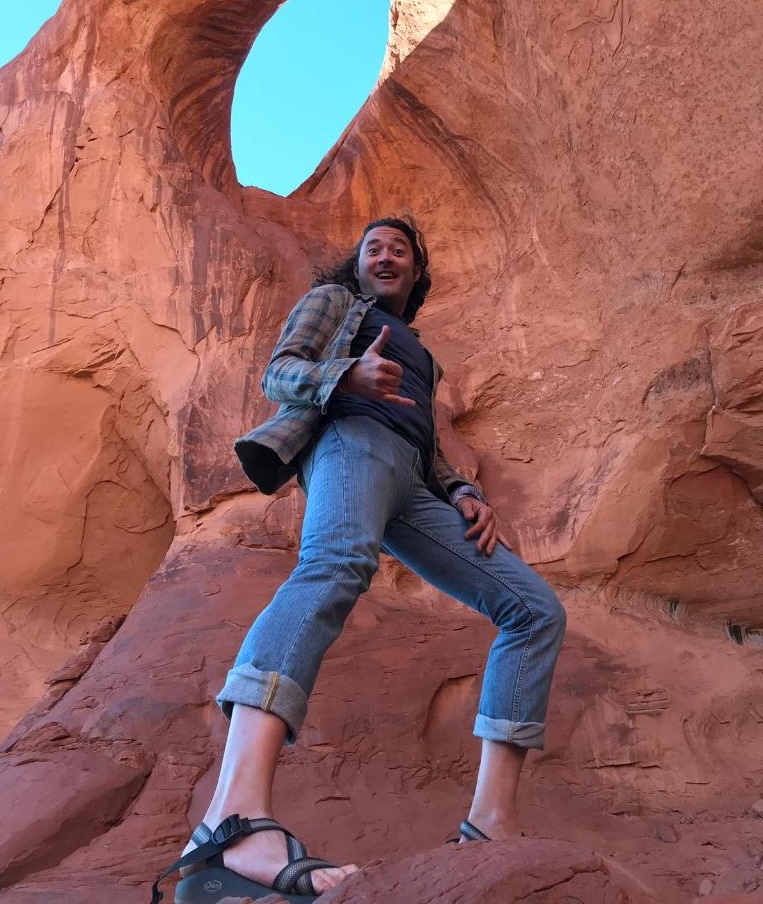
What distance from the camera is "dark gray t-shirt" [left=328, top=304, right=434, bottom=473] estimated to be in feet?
6.49

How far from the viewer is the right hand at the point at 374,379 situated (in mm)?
1782

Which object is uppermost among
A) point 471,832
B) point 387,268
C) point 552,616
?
point 387,268

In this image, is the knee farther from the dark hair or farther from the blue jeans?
the dark hair

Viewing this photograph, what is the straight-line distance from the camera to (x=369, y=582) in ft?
5.82

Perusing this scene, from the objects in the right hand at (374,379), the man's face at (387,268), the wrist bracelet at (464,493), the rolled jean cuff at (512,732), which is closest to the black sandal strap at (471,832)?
the rolled jean cuff at (512,732)

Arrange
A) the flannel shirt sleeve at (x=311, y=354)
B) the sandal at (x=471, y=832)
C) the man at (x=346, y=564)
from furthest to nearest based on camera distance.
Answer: the flannel shirt sleeve at (x=311, y=354), the sandal at (x=471, y=832), the man at (x=346, y=564)

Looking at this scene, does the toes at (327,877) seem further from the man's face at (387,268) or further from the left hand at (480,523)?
the man's face at (387,268)

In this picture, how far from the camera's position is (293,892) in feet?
4.54

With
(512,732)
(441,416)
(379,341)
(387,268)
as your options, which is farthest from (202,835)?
(441,416)

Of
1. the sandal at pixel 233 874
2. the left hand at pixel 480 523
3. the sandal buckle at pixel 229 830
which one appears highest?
the left hand at pixel 480 523

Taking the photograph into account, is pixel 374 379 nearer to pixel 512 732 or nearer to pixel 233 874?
pixel 512 732

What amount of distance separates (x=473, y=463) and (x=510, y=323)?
807 millimetres

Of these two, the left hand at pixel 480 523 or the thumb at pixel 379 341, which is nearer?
the thumb at pixel 379 341

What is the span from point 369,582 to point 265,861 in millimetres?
545
